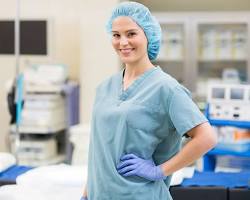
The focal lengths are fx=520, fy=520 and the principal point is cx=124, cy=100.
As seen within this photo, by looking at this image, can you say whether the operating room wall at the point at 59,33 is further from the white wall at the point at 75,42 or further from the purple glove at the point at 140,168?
the purple glove at the point at 140,168

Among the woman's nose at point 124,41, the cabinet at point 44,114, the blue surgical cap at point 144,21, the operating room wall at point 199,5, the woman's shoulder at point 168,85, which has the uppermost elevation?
the operating room wall at point 199,5

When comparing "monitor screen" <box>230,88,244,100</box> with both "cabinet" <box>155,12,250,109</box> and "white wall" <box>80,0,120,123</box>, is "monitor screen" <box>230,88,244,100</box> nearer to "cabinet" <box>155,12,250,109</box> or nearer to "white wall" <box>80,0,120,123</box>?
"cabinet" <box>155,12,250,109</box>

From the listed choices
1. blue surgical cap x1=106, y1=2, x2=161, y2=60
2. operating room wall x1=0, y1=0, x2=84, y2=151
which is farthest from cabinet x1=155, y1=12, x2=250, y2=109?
blue surgical cap x1=106, y1=2, x2=161, y2=60

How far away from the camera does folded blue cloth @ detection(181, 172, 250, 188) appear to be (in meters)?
2.24

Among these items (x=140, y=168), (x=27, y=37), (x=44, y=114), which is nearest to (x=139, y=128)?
(x=140, y=168)

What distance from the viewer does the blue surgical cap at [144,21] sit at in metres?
1.59

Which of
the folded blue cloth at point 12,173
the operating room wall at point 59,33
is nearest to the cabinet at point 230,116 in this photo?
the folded blue cloth at point 12,173

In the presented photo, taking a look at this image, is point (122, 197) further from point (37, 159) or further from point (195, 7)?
point (195, 7)

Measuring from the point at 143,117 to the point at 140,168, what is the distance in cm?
15

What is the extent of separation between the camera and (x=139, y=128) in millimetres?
1519

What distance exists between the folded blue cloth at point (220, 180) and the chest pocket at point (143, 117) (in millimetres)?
810

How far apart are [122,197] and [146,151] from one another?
0.52ft

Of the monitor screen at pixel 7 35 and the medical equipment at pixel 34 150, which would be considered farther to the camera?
the monitor screen at pixel 7 35

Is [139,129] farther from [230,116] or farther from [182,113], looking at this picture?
[230,116]
